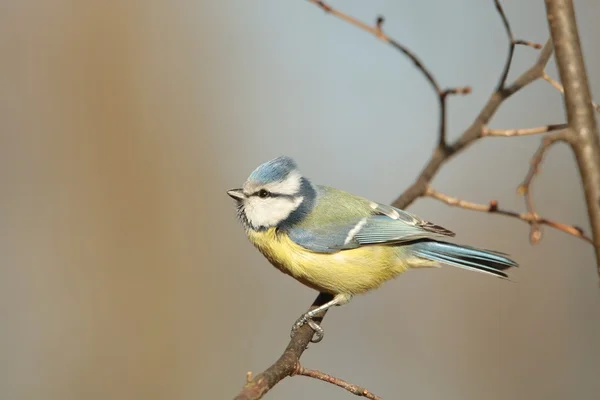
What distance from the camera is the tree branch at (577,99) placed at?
0.71 m

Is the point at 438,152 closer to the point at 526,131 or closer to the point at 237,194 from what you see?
the point at 237,194

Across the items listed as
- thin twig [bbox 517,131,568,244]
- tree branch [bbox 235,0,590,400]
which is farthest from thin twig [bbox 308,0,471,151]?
thin twig [bbox 517,131,568,244]

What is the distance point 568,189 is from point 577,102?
8.95 feet

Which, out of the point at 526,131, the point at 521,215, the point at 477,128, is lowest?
the point at 521,215

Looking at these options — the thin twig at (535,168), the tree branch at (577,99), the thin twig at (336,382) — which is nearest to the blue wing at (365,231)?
the thin twig at (336,382)

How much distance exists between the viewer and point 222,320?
3502 millimetres

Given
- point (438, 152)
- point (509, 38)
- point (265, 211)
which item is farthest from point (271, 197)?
point (509, 38)

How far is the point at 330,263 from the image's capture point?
187cm

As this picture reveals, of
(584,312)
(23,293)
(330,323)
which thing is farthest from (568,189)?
(23,293)

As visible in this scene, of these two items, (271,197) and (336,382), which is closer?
(336,382)

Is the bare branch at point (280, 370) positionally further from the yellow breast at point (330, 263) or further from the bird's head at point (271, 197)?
the bird's head at point (271, 197)

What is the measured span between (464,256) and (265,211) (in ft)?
1.90

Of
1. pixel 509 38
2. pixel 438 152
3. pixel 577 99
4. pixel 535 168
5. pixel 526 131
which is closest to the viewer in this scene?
pixel 577 99

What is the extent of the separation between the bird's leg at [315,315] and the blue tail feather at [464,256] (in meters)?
0.26
